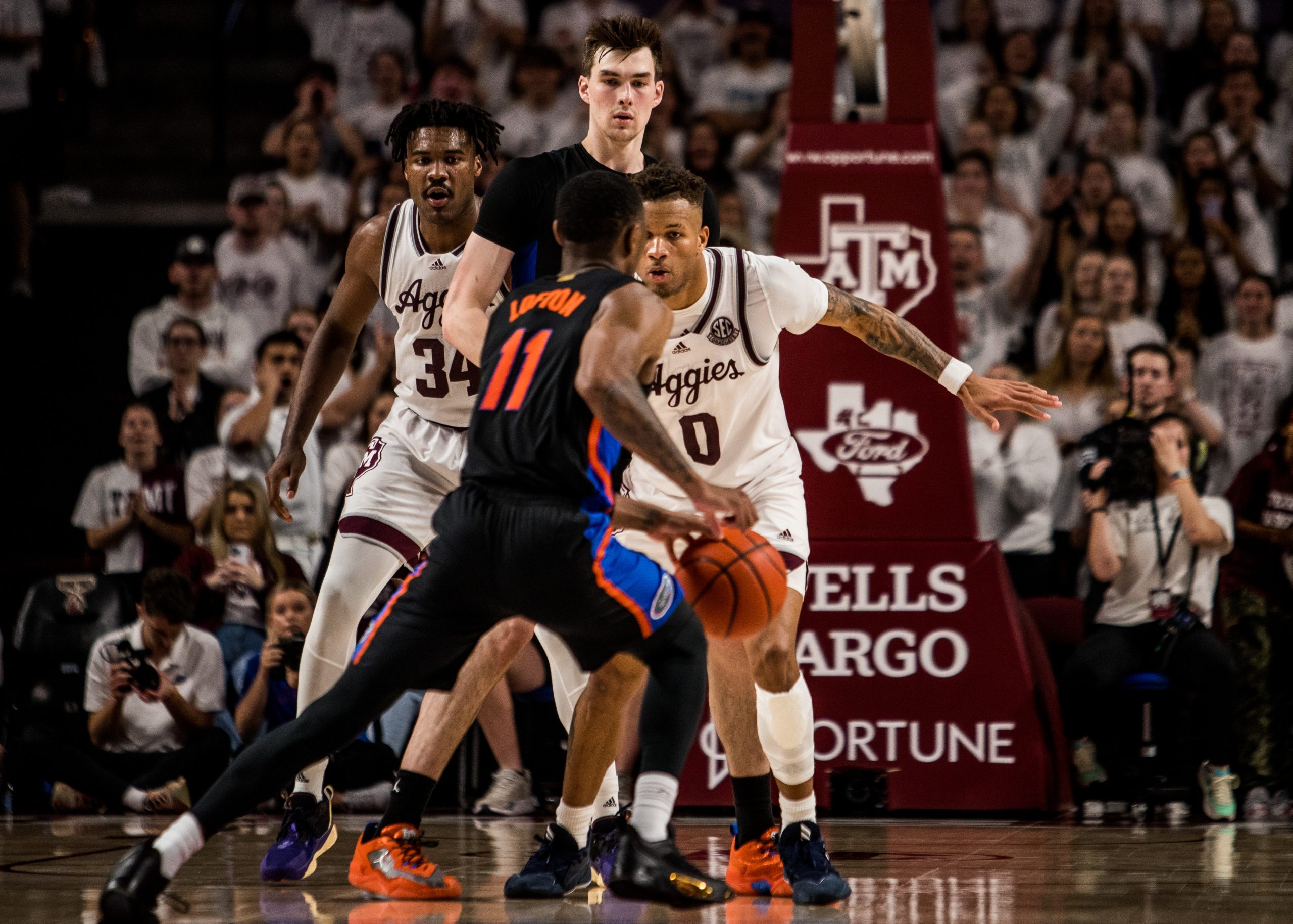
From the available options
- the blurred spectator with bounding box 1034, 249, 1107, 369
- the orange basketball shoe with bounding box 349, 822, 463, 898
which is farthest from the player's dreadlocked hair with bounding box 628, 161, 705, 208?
the blurred spectator with bounding box 1034, 249, 1107, 369

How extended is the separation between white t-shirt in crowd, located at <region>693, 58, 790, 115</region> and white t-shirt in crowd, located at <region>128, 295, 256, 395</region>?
3.71 metres

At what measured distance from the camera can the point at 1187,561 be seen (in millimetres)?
7688

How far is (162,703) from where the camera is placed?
25.6ft

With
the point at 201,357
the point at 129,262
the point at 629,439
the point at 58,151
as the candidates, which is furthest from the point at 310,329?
the point at 629,439

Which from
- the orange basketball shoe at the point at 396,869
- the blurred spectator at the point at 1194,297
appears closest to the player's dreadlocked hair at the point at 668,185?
the orange basketball shoe at the point at 396,869

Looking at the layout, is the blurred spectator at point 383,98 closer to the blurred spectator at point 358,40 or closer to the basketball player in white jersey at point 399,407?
the blurred spectator at point 358,40

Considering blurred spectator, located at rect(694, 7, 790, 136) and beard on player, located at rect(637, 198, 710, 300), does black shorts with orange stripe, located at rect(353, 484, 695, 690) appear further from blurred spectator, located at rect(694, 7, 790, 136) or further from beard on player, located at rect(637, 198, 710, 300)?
blurred spectator, located at rect(694, 7, 790, 136)

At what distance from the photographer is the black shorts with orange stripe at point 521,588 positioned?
4137mm

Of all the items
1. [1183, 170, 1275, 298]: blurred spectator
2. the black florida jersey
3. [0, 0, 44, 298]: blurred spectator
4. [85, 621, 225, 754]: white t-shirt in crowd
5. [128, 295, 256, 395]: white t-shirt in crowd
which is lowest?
[85, 621, 225, 754]: white t-shirt in crowd

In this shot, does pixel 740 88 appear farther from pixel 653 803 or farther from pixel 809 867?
pixel 653 803

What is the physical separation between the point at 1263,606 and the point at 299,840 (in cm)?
486

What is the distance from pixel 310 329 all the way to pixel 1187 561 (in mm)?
5024

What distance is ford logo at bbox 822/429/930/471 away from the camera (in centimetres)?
723

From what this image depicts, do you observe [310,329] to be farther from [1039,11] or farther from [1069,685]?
[1039,11]
